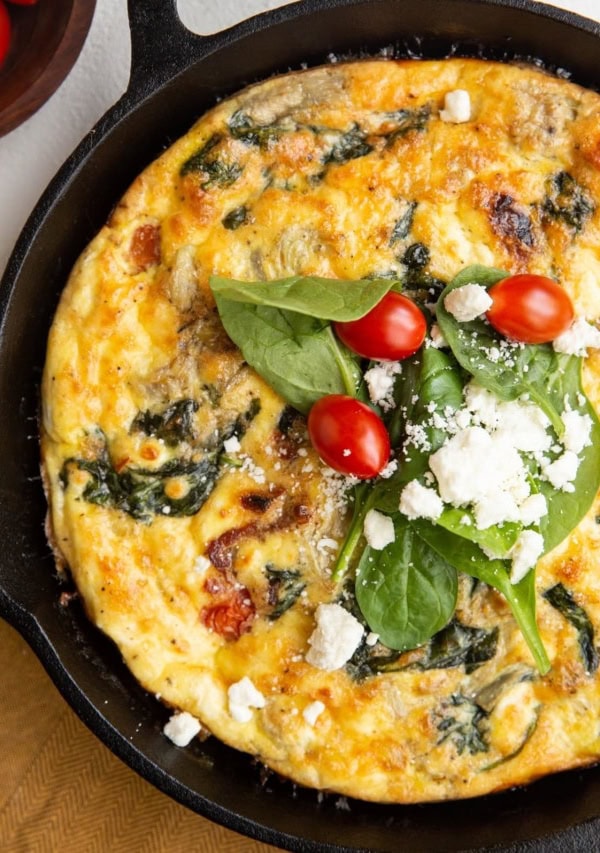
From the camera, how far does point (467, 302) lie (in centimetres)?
272

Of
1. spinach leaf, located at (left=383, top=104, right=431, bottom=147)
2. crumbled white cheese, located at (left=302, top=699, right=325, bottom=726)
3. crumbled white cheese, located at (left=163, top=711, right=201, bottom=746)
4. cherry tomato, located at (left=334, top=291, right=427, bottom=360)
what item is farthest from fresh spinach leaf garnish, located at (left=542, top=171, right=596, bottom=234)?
crumbled white cheese, located at (left=163, top=711, right=201, bottom=746)

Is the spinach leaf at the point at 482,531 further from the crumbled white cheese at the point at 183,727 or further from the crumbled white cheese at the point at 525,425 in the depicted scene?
the crumbled white cheese at the point at 183,727

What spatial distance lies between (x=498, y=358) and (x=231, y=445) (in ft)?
2.59

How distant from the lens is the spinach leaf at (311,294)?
8.72ft

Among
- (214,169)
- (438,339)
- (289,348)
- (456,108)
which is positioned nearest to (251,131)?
(214,169)

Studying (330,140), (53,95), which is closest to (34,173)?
(53,95)

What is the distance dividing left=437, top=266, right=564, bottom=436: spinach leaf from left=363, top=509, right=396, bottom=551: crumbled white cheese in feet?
1.48

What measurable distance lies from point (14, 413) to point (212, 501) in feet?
2.42

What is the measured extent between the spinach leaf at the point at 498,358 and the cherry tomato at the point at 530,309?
4cm

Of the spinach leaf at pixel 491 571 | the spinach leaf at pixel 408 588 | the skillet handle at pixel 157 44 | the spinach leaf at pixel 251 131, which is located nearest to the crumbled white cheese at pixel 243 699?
the spinach leaf at pixel 408 588

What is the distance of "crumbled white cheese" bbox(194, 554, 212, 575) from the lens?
9.73 feet

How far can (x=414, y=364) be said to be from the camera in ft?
9.32

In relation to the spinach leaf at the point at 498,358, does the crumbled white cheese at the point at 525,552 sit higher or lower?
lower

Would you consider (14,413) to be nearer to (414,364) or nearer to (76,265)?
(76,265)
